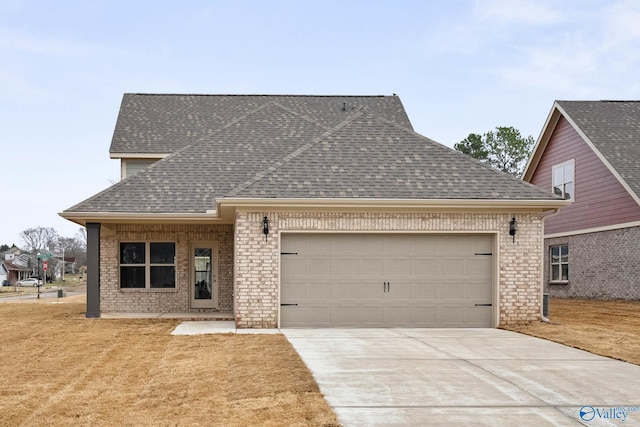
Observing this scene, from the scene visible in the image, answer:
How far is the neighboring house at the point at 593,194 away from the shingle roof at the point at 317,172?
6.95 metres

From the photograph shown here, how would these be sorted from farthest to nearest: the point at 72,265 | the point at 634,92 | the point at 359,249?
the point at 72,265
the point at 634,92
the point at 359,249

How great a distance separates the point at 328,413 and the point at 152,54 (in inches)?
873

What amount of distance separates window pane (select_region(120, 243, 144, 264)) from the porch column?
1.70m

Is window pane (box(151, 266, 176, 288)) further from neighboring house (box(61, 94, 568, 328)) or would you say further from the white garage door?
the white garage door

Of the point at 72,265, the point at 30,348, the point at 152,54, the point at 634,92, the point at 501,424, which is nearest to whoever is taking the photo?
the point at 501,424

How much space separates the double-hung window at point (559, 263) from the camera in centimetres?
2772

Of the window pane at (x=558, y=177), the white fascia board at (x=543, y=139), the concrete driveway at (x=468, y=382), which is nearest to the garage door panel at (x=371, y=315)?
the concrete driveway at (x=468, y=382)

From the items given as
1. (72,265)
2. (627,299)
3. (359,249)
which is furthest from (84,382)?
(72,265)

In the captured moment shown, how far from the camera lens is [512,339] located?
12867mm

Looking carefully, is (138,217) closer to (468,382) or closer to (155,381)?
(155,381)

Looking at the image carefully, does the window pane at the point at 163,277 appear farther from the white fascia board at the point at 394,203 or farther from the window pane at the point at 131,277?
the white fascia board at the point at 394,203

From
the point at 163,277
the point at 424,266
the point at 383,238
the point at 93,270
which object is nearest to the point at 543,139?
the point at 424,266

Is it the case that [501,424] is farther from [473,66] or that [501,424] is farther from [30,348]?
[473,66]

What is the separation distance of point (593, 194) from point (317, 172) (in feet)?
45.9
